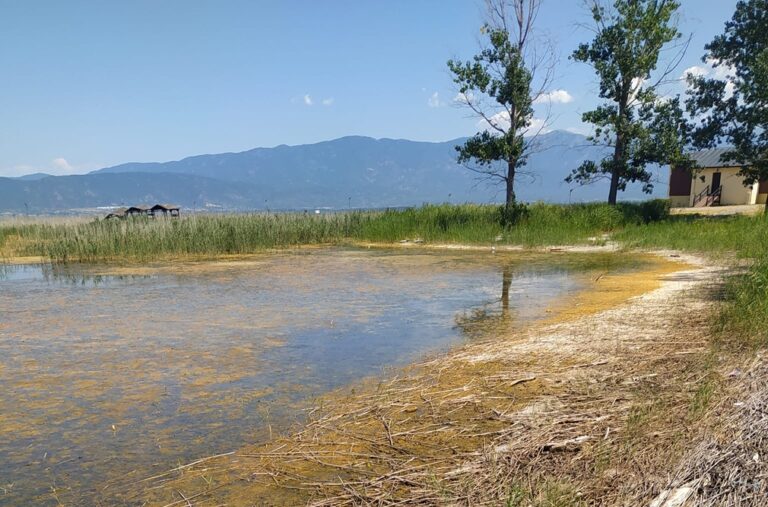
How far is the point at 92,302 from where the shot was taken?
10086 mm

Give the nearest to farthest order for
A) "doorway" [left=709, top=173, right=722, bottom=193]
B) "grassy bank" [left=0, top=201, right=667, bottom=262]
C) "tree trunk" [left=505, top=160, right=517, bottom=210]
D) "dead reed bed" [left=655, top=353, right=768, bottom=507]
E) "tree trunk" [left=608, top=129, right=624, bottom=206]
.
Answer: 1. "dead reed bed" [left=655, top=353, right=768, bottom=507]
2. "grassy bank" [left=0, top=201, right=667, bottom=262]
3. "tree trunk" [left=505, top=160, right=517, bottom=210]
4. "tree trunk" [left=608, top=129, right=624, bottom=206]
5. "doorway" [left=709, top=173, right=722, bottom=193]

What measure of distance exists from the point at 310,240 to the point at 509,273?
11882 millimetres

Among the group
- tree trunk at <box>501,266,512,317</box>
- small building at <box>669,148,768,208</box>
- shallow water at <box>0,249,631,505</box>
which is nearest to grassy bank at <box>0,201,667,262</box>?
shallow water at <box>0,249,631,505</box>

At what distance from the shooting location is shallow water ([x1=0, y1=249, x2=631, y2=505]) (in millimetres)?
4027

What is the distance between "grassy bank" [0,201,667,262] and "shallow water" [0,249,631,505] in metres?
4.53

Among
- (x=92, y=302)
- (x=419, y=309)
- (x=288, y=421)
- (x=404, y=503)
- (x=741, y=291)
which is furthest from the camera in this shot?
(x=92, y=302)

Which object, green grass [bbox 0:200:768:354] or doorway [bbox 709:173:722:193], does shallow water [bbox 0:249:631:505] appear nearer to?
green grass [bbox 0:200:768:354]

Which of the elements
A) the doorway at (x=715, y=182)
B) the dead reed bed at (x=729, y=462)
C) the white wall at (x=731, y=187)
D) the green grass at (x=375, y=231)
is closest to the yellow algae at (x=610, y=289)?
the green grass at (x=375, y=231)

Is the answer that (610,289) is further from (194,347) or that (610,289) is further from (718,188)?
(718,188)

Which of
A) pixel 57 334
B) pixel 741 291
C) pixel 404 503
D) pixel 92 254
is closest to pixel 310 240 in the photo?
pixel 92 254

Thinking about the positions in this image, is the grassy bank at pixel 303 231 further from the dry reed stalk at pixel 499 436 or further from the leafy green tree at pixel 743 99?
the dry reed stalk at pixel 499 436

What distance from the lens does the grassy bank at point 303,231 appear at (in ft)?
60.4

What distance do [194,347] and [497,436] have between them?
442cm

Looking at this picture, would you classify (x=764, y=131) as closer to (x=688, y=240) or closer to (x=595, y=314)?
(x=688, y=240)
